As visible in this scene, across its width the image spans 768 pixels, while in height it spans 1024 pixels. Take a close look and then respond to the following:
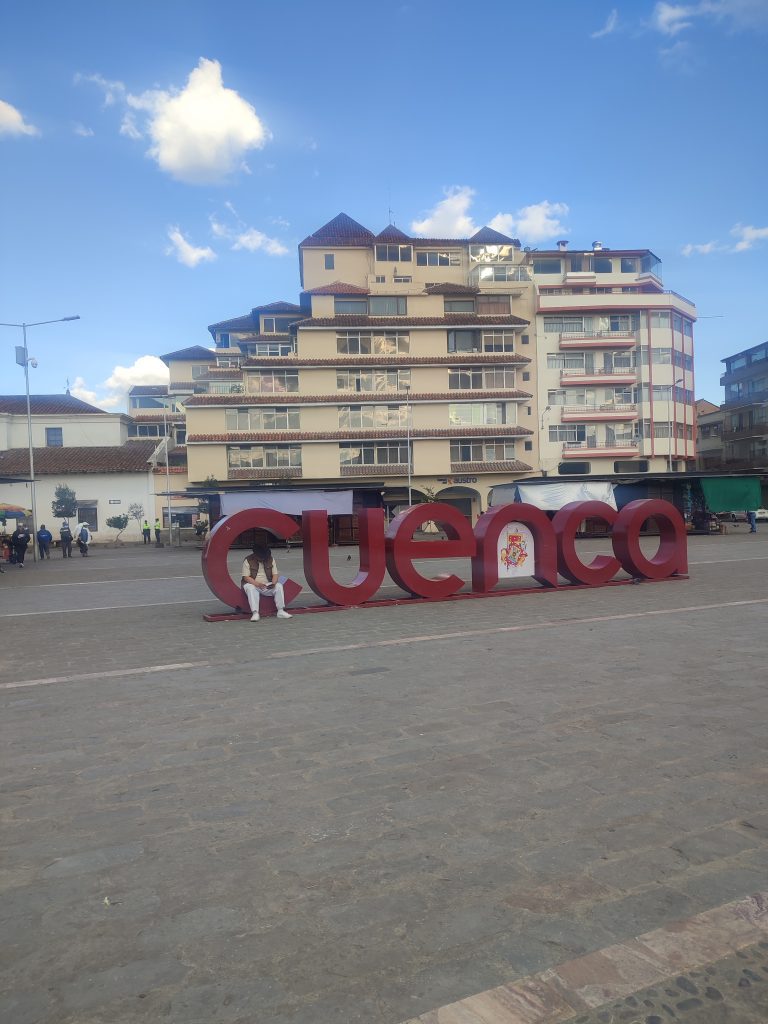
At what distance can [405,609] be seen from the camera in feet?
41.3

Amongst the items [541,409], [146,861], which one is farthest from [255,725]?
[541,409]

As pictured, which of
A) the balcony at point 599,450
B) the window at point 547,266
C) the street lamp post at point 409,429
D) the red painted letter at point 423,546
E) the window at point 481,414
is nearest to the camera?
the red painted letter at point 423,546

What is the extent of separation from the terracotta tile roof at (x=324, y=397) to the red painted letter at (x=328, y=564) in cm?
3242

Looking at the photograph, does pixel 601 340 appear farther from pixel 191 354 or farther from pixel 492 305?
pixel 191 354

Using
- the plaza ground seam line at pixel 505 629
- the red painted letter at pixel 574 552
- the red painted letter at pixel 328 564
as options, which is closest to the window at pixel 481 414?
the red painted letter at pixel 574 552

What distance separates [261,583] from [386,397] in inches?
1358

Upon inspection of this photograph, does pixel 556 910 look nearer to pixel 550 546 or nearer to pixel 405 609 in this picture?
pixel 405 609

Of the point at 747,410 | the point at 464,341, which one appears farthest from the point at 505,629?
the point at 747,410

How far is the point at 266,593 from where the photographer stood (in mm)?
12125

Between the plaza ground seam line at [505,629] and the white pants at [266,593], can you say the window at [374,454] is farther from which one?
the plaza ground seam line at [505,629]

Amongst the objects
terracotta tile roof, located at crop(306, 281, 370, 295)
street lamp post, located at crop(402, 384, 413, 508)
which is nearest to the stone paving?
street lamp post, located at crop(402, 384, 413, 508)

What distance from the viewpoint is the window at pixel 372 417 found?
45.3 meters

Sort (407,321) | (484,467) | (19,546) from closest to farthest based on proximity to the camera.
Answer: (19,546) → (484,467) → (407,321)

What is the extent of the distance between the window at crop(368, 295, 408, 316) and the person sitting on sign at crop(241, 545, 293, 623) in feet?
125
